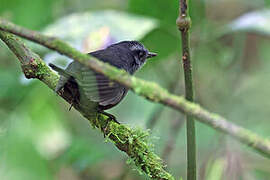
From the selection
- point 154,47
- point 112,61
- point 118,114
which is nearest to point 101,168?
point 118,114

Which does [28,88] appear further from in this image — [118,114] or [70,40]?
[118,114]

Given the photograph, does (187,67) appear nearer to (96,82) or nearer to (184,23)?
(184,23)

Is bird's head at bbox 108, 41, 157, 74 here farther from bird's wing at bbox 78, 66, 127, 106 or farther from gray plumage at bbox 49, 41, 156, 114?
bird's wing at bbox 78, 66, 127, 106

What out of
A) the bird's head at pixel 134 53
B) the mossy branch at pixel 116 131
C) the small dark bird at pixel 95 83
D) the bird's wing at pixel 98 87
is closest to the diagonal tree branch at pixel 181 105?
the small dark bird at pixel 95 83

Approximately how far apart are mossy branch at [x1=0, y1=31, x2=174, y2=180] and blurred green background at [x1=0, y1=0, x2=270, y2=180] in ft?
2.06

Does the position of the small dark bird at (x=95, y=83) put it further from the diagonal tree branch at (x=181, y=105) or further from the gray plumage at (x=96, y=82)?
the diagonal tree branch at (x=181, y=105)

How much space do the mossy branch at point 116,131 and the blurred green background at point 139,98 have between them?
627 mm

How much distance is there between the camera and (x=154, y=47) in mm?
3645

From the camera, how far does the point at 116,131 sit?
6.57 ft

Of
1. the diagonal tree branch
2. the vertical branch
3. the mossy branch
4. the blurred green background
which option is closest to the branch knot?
the vertical branch

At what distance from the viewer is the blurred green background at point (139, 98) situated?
10.4 feet

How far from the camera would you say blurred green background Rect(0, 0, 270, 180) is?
317 centimetres

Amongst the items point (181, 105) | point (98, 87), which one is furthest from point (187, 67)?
point (181, 105)

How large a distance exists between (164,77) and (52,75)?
8.12 ft
